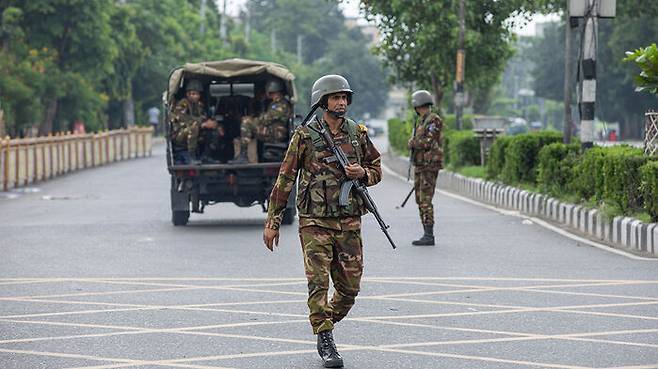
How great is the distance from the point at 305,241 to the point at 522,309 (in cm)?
289

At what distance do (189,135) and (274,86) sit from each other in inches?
54.6

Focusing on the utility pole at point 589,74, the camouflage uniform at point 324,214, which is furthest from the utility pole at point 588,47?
the camouflage uniform at point 324,214

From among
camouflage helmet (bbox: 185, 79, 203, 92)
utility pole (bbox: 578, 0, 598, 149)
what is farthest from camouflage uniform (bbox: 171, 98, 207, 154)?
utility pole (bbox: 578, 0, 598, 149)

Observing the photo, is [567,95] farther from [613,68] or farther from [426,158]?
[613,68]

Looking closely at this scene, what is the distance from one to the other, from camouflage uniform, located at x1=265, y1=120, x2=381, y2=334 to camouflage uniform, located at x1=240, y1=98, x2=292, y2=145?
435 inches

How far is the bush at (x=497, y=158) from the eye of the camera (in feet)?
86.6

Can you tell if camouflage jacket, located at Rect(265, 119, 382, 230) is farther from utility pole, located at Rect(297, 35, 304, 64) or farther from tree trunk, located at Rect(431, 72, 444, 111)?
utility pole, located at Rect(297, 35, 304, 64)

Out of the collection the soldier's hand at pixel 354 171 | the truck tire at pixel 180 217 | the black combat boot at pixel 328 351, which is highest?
the soldier's hand at pixel 354 171

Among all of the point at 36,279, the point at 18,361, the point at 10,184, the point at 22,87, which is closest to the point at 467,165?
the point at 10,184

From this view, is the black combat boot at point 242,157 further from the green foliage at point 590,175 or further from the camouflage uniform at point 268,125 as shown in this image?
the green foliage at point 590,175

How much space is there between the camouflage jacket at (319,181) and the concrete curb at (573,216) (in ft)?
24.7

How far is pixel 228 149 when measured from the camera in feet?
68.8

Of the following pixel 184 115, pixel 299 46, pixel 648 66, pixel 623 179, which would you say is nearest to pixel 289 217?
pixel 184 115

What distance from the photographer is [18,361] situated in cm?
889
